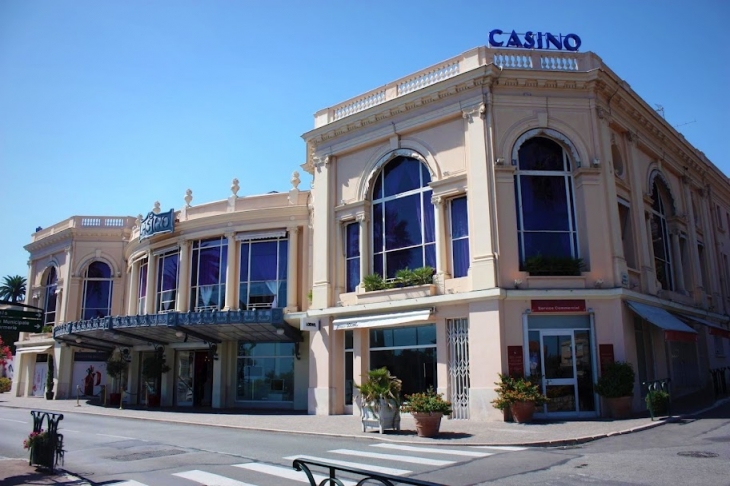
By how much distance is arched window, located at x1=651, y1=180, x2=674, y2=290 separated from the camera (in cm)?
2369

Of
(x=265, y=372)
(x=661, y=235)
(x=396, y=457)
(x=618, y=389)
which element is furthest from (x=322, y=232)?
(x=661, y=235)

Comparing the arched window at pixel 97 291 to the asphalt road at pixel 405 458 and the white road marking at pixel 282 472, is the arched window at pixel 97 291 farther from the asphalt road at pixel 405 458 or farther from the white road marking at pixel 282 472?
the white road marking at pixel 282 472

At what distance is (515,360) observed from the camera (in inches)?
688

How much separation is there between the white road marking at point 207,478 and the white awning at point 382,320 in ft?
33.0

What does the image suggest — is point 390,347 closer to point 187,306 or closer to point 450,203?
point 450,203

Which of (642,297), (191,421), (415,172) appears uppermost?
(415,172)

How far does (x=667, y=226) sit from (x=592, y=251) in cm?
882

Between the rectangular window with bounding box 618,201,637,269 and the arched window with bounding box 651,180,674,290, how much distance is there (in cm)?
280

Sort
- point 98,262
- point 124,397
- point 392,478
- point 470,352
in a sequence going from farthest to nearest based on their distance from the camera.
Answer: point 98,262
point 124,397
point 470,352
point 392,478

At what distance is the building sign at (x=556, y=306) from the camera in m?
17.9

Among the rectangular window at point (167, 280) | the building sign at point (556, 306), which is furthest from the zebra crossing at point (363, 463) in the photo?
the rectangular window at point (167, 280)

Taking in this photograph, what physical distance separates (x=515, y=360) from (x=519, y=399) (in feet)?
4.74

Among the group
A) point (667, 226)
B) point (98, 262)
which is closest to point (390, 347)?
point (667, 226)

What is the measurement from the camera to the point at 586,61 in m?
19.8
